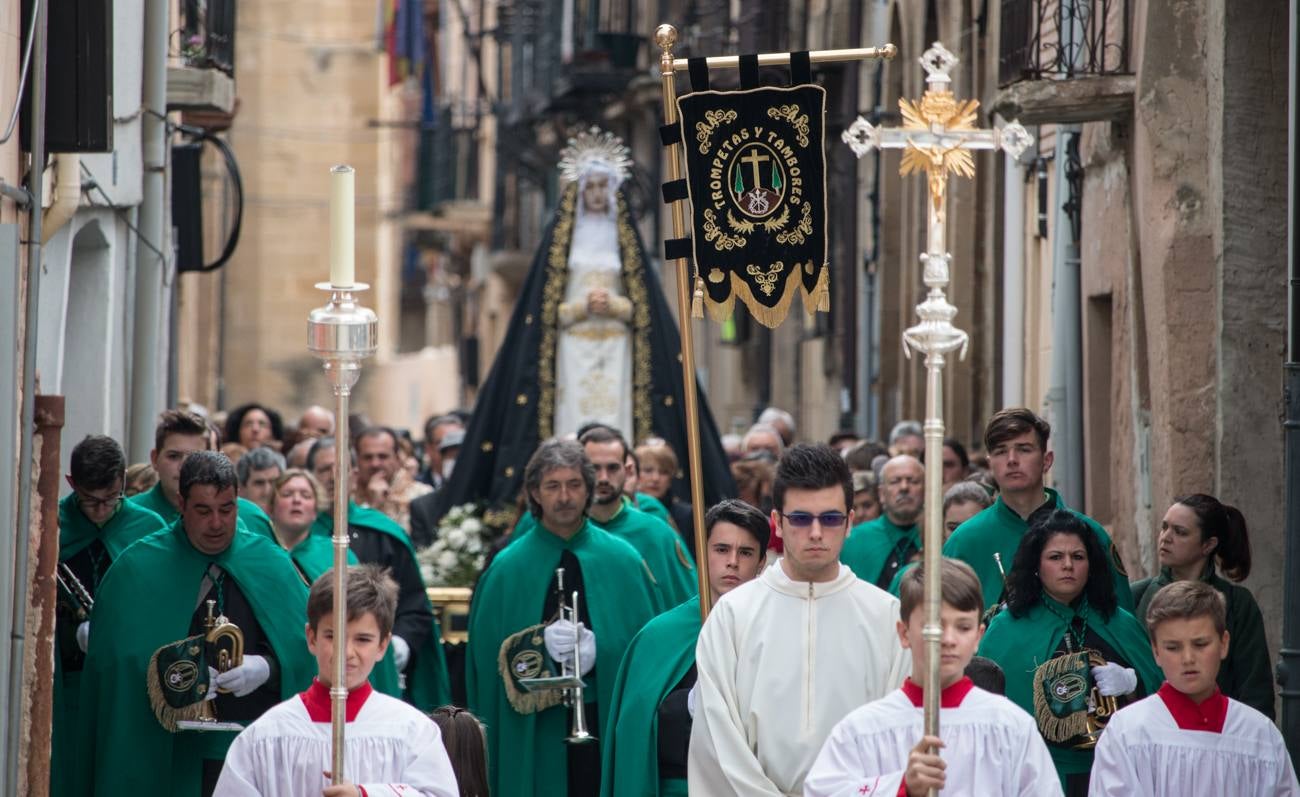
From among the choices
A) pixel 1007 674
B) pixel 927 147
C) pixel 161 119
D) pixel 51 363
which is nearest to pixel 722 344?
pixel 161 119

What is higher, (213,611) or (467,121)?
(467,121)

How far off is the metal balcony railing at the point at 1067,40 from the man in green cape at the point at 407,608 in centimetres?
361

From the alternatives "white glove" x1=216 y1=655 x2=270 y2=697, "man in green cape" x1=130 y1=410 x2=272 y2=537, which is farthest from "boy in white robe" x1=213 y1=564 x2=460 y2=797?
"man in green cape" x1=130 y1=410 x2=272 y2=537

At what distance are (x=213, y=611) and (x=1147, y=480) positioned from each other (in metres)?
4.60

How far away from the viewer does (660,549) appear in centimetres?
1045

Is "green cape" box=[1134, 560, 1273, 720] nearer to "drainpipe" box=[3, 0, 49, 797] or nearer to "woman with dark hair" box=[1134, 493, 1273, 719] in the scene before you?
"woman with dark hair" box=[1134, 493, 1273, 719]

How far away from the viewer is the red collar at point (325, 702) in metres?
→ 6.60

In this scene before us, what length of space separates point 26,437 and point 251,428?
665cm

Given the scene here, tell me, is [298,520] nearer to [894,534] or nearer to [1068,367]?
[894,534]

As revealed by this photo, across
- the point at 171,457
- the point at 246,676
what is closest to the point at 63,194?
the point at 171,457

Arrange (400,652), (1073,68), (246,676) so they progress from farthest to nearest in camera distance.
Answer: (1073,68) < (400,652) < (246,676)

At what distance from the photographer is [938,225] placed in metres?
5.60

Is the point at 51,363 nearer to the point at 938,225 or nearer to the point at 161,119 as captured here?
the point at 161,119

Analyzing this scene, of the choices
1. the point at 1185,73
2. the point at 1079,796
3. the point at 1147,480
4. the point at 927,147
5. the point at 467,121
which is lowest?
the point at 1079,796
